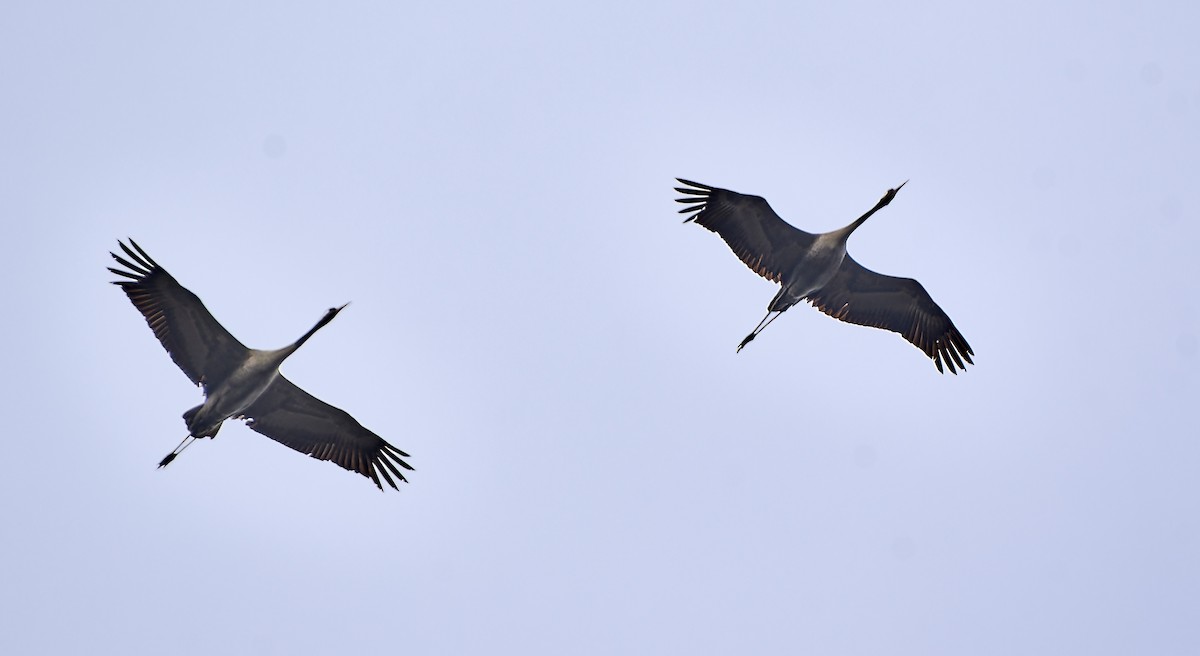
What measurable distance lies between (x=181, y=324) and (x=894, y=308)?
43.3 ft

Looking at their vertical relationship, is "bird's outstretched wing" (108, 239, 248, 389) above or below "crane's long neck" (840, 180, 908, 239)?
below

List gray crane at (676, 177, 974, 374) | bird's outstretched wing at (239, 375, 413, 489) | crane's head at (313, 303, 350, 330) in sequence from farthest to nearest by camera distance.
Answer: gray crane at (676, 177, 974, 374)
bird's outstretched wing at (239, 375, 413, 489)
crane's head at (313, 303, 350, 330)

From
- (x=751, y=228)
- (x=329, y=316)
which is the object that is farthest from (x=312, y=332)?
(x=751, y=228)

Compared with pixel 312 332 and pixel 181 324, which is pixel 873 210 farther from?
pixel 181 324

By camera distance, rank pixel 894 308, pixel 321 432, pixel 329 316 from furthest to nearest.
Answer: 1. pixel 894 308
2. pixel 321 432
3. pixel 329 316

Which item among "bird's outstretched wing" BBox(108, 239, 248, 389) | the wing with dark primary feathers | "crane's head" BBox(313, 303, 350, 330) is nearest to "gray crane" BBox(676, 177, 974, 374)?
the wing with dark primary feathers

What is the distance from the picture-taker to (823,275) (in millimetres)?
23438

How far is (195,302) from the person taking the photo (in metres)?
21.1

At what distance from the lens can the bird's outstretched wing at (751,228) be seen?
76.3ft

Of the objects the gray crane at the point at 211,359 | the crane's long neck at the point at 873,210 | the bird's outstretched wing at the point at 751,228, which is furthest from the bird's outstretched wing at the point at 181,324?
the crane's long neck at the point at 873,210

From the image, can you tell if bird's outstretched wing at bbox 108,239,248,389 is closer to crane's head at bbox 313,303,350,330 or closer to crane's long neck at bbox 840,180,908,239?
crane's head at bbox 313,303,350,330

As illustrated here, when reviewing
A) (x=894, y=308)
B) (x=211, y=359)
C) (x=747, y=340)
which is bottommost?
(x=211, y=359)

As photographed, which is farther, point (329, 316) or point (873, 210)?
point (873, 210)

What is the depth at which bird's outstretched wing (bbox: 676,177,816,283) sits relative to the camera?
23.2 meters
